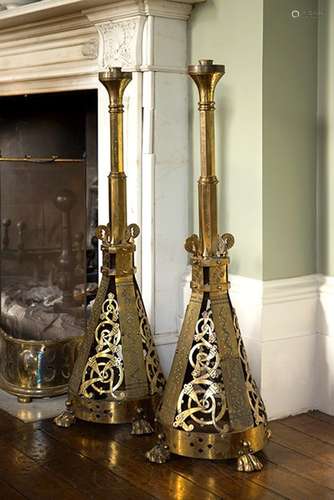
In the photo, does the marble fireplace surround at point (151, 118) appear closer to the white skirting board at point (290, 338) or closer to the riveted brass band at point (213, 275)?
the white skirting board at point (290, 338)

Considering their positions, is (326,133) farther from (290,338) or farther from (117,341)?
(117,341)

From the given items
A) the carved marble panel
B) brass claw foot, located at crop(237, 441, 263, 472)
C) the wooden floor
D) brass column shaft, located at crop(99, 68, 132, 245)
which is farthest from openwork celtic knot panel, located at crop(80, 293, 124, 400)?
the carved marble panel

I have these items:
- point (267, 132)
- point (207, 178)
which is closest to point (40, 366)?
point (207, 178)

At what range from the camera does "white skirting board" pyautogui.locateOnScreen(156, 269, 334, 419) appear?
8.50 feet

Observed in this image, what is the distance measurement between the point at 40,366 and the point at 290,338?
87 centimetres

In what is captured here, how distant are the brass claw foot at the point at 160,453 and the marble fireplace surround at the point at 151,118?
58cm

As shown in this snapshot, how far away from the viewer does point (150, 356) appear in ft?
8.52

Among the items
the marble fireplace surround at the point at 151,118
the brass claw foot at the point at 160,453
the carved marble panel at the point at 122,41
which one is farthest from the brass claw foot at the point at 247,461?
the carved marble panel at the point at 122,41

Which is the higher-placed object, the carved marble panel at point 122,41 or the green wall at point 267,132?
the carved marble panel at point 122,41

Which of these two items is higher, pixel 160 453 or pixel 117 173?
pixel 117 173

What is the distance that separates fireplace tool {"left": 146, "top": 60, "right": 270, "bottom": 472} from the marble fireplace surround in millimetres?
462

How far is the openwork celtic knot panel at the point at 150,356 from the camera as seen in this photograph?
101 inches

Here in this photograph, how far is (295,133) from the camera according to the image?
8.57 ft

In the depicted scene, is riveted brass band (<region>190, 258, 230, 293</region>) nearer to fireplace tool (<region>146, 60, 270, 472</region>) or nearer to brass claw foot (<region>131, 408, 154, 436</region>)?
fireplace tool (<region>146, 60, 270, 472</region>)
